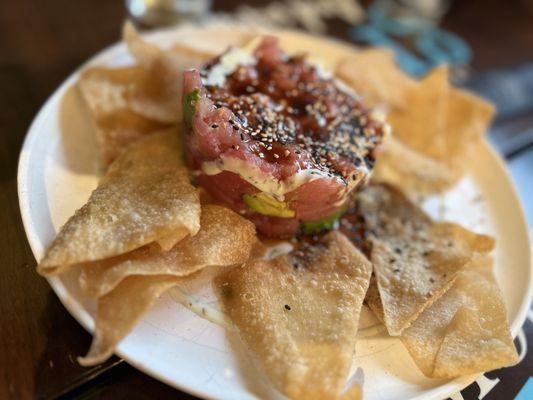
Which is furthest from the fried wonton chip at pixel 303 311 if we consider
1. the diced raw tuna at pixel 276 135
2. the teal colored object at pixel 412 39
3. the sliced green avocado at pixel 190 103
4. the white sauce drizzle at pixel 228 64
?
the teal colored object at pixel 412 39

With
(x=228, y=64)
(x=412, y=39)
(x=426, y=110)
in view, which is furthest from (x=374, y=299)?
(x=412, y=39)

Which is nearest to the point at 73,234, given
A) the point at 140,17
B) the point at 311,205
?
the point at 311,205

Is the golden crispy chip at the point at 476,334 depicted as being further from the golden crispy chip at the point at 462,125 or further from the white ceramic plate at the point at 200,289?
the golden crispy chip at the point at 462,125

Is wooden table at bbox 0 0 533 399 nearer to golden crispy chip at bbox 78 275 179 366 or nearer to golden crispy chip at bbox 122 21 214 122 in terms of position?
golden crispy chip at bbox 78 275 179 366

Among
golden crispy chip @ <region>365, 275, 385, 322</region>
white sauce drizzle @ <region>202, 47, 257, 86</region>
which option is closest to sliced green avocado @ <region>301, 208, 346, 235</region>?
golden crispy chip @ <region>365, 275, 385, 322</region>

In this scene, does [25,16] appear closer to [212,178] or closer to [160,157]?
[160,157]

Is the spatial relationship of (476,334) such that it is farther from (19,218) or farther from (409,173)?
(19,218)
